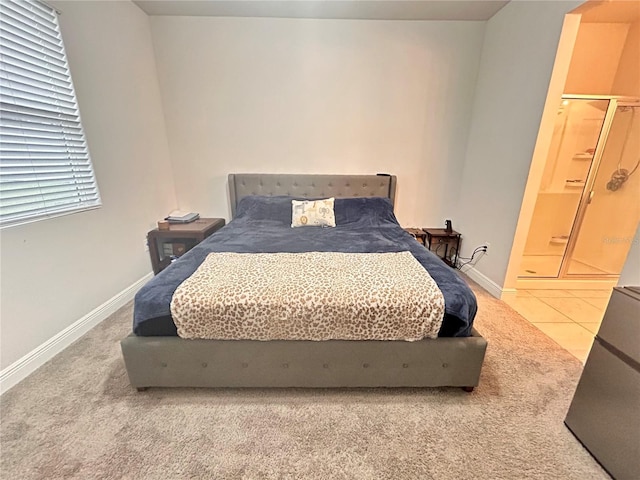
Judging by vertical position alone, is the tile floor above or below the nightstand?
below

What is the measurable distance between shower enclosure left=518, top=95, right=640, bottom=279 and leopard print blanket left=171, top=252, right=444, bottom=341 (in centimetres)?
230

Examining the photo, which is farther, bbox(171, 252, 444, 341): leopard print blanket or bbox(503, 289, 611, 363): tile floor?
bbox(503, 289, 611, 363): tile floor

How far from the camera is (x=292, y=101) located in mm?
3109

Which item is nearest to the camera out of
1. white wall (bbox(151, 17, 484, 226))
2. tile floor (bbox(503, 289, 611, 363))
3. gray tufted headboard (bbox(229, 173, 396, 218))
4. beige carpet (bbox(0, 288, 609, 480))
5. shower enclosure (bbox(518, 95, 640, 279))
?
beige carpet (bbox(0, 288, 609, 480))

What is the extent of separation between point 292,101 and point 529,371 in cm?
320

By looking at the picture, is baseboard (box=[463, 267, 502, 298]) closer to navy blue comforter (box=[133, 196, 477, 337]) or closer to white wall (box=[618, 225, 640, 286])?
navy blue comforter (box=[133, 196, 477, 337])

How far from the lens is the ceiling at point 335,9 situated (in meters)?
2.59

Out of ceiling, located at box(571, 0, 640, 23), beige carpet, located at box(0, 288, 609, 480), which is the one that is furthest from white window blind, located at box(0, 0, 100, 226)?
ceiling, located at box(571, 0, 640, 23)

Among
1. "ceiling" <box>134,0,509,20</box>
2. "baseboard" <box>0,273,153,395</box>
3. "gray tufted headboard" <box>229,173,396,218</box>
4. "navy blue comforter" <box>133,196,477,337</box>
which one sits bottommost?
"baseboard" <box>0,273,153,395</box>

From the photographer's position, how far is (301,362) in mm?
1488

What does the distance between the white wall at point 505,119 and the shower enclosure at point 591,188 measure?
1.84 feet

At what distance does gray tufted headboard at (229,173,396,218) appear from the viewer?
324 centimetres

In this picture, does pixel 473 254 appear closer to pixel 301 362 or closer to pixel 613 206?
pixel 613 206

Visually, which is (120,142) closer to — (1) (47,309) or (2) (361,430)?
(1) (47,309)
